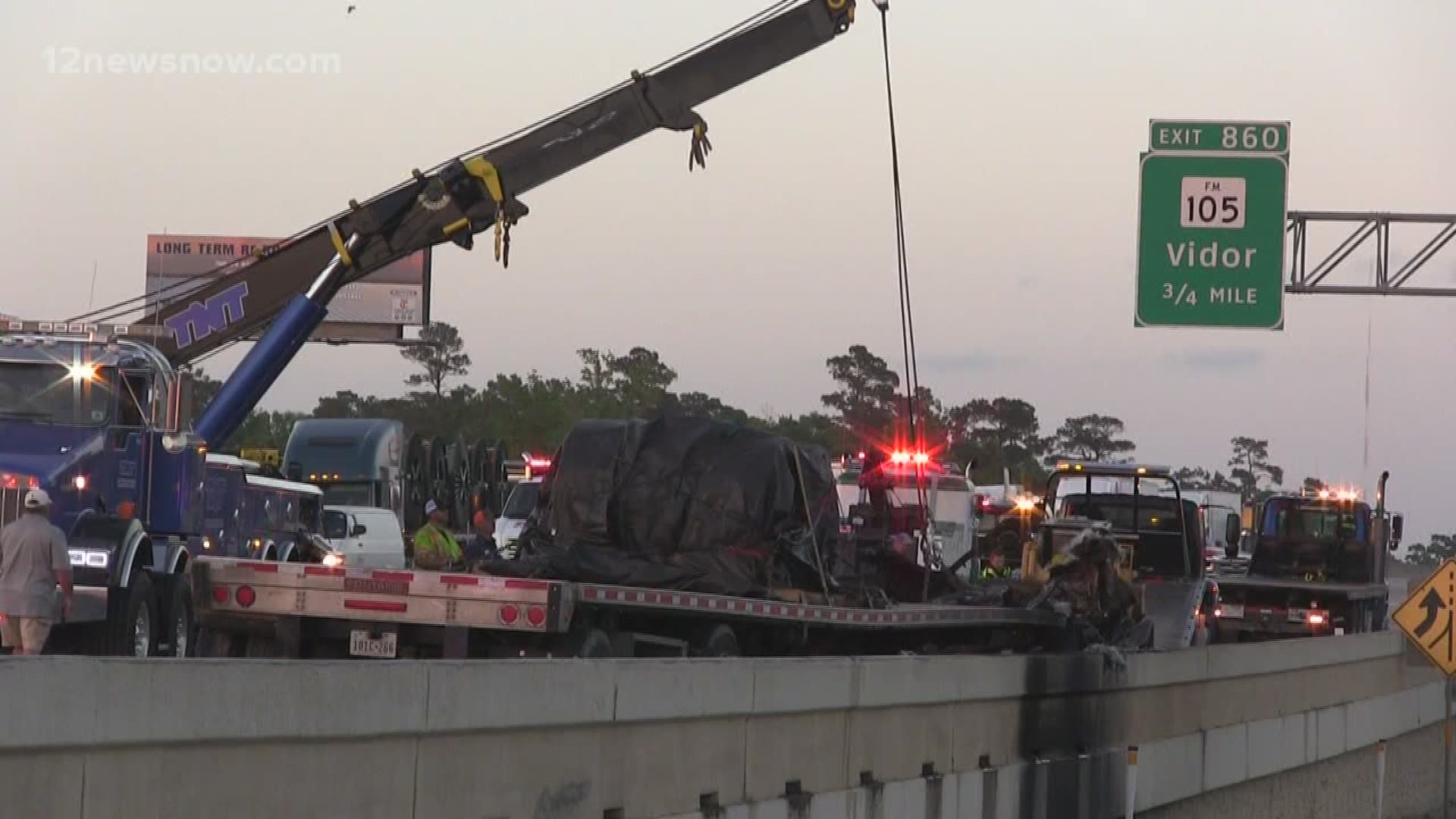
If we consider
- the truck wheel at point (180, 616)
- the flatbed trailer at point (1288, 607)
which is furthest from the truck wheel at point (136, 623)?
the flatbed trailer at point (1288, 607)

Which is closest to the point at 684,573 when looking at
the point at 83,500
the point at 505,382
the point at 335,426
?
the point at 83,500

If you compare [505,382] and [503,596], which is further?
[505,382]

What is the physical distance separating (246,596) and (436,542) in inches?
161

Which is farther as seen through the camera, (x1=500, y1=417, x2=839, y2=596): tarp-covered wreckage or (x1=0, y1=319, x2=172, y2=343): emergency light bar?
(x1=0, y1=319, x2=172, y2=343): emergency light bar

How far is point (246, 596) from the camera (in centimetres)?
1644

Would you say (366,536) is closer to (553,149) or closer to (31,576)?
(553,149)

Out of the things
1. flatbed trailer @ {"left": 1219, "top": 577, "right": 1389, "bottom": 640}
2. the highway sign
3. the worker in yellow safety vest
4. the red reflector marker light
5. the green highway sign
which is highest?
the green highway sign

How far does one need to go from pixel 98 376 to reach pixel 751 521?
654 cm

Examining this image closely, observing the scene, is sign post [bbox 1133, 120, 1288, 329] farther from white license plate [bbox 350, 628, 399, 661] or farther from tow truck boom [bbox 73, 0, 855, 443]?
white license plate [bbox 350, 628, 399, 661]

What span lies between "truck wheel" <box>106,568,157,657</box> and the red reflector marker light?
3876 mm

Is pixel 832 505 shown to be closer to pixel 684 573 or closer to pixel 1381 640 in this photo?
pixel 684 573

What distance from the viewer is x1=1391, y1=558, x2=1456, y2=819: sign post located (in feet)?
79.6

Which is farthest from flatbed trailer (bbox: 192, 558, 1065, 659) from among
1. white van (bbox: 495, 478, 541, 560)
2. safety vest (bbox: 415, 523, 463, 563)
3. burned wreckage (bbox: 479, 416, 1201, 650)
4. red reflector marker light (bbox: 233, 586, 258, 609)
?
white van (bbox: 495, 478, 541, 560)

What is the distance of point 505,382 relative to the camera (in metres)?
93.5
